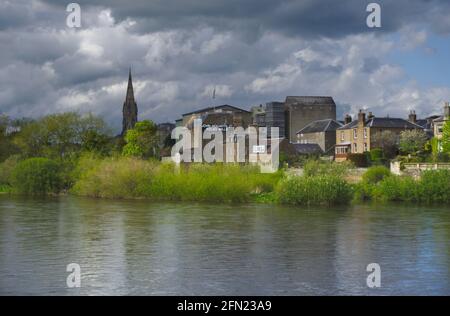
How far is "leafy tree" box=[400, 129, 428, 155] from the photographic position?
96.5 m

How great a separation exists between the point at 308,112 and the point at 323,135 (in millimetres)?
22960

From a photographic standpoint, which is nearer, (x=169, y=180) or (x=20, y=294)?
(x=20, y=294)

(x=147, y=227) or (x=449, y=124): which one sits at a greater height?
(x=449, y=124)

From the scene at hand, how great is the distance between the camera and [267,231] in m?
41.3

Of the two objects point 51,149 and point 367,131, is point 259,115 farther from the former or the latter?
point 51,149

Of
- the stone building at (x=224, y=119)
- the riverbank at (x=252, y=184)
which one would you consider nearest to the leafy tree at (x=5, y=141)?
the riverbank at (x=252, y=184)

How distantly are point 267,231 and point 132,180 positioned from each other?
110ft

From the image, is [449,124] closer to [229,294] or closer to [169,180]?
[169,180]

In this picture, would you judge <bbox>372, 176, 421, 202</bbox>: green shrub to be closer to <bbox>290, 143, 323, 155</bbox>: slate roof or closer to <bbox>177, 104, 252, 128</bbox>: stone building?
<bbox>290, 143, 323, 155</bbox>: slate roof

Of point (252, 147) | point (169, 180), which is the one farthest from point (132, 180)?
point (252, 147)

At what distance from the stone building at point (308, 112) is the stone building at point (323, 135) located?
12106 mm

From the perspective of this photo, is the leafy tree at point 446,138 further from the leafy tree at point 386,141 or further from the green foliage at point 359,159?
the leafy tree at point 386,141

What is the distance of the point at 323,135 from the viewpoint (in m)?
120
